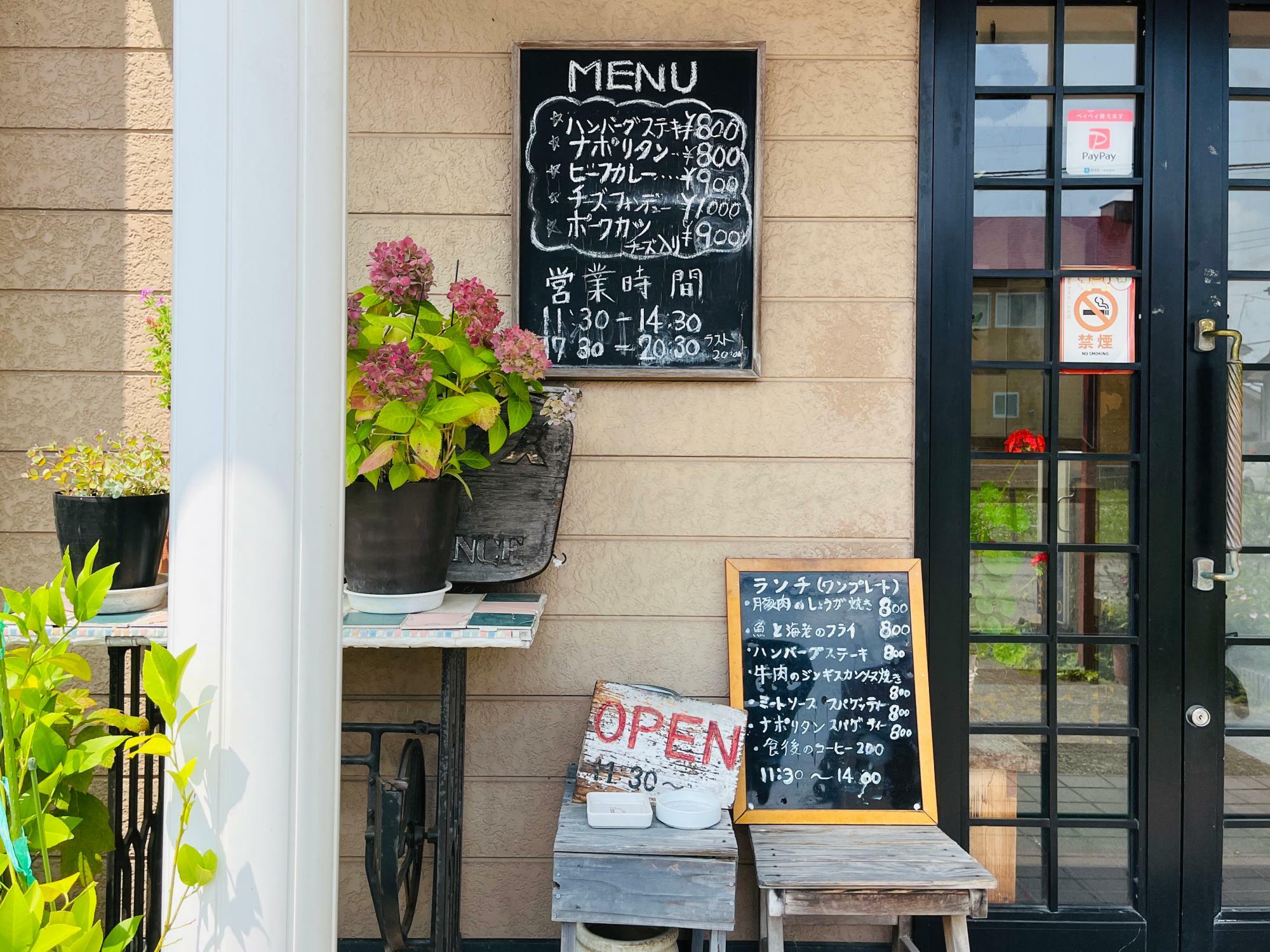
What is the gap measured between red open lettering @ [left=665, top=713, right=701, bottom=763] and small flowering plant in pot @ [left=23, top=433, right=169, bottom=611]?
1.15m

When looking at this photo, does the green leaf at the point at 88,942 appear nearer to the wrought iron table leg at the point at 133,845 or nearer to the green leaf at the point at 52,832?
the green leaf at the point at 52,832

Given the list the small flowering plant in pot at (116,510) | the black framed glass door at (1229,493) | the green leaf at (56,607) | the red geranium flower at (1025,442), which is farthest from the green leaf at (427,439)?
the black framed glass door at (1229,493)

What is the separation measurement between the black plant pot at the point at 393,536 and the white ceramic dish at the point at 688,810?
0.70 meters

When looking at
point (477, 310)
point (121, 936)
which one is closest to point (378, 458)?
point (477, 310)

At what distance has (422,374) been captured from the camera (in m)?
1.70

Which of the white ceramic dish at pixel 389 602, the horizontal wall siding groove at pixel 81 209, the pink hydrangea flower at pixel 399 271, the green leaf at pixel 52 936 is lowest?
the green leaf at pixel 52 936

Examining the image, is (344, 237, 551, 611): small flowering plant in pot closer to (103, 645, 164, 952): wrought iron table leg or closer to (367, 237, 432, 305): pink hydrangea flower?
(367, 237, 432, 305): pink hydrangea flower

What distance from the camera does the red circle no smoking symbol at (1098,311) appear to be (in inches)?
93.9

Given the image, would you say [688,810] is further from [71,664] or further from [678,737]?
[71,664]

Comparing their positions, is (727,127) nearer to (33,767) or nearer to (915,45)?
(915,45)

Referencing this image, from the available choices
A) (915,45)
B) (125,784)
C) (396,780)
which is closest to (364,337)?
(396,780)

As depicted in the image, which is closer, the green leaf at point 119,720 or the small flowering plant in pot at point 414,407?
the green leaf at point 119,720

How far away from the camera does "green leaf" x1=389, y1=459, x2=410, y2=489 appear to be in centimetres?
177

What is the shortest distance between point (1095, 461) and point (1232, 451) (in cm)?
33
